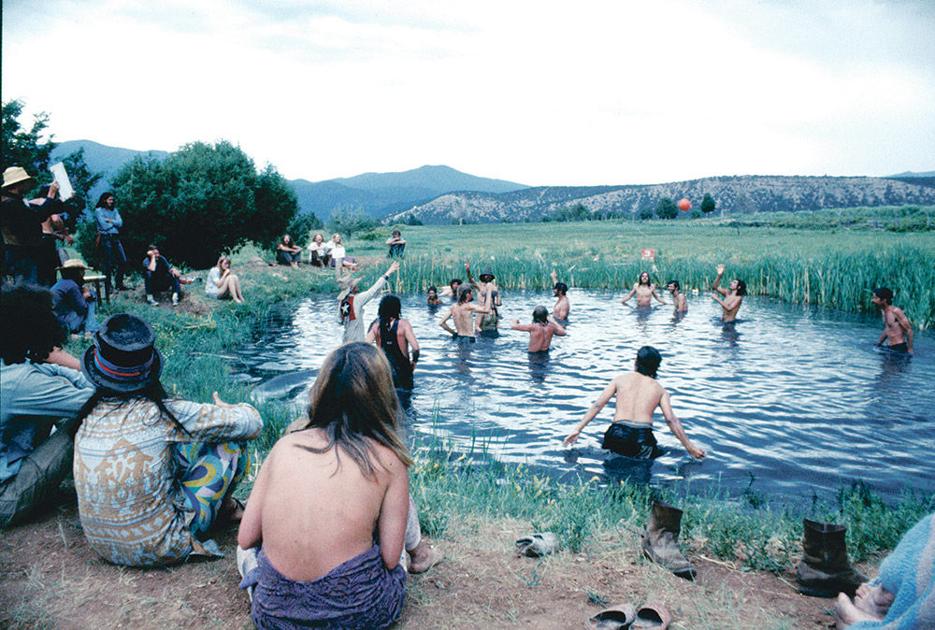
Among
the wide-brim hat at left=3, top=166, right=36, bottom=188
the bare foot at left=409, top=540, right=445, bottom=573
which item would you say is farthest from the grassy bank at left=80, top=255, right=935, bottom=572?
the wide-brim hat at left=3, top=166, right=36, bottom=188

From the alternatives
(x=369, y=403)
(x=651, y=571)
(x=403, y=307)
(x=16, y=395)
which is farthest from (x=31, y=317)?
(x=403, y=307)

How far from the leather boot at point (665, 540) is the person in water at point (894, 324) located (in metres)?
9.86

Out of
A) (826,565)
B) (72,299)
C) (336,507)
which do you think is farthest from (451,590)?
(72,299)

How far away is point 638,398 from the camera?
7402mm

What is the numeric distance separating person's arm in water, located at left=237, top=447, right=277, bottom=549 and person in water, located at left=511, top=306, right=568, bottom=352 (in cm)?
918

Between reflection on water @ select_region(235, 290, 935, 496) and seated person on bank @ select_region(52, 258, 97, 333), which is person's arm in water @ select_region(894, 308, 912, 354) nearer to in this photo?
reflection on water @ select_region(235, 290, 935, 496)

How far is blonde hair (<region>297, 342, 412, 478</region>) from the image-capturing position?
289 centimetres

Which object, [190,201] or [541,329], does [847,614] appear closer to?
[541,329]

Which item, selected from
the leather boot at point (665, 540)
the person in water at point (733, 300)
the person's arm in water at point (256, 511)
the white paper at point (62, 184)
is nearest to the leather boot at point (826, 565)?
the leather boot at point (665, 540)

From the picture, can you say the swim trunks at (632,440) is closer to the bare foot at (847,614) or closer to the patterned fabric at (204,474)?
the bare foot at (847,614)

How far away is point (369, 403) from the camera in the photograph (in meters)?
2.91

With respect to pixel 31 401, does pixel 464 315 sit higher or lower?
lower

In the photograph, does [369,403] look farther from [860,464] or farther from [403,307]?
[403,307]

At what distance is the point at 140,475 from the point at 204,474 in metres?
0.44
